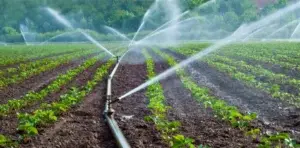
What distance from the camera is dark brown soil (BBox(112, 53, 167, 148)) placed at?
6395mm

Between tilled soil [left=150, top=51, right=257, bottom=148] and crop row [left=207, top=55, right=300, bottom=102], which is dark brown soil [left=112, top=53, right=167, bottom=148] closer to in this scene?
tilled soil [left=150, top=51, right=257, bottom=148]

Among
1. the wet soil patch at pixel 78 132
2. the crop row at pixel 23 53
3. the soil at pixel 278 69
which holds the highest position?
the wet soil patch at pixel 78 132

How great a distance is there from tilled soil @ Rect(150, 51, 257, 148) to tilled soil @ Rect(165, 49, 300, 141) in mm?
772

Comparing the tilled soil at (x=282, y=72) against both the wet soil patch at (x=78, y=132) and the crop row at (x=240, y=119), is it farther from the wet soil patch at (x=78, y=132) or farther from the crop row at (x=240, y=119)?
the wet soil patch at (x=78, y=132)

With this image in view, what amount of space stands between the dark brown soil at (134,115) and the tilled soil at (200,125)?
503 mm

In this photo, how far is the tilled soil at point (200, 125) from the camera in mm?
6259

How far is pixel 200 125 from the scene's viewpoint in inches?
299

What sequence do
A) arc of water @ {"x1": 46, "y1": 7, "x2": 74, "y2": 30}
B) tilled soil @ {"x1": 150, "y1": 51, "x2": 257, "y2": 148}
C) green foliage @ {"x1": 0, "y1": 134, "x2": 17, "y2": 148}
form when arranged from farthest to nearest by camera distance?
arc of water @ {"x1": 46, "y1": 7, "x2": 74, "y2": 30} → tilled soil @ {"x1": 150, "y1": 51, "x2": 257, "y2": 148} → green foliage @ {"x1": 0, "y1": 134, "x2": 17, "y2": 148}

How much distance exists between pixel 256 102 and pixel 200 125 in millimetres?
3094

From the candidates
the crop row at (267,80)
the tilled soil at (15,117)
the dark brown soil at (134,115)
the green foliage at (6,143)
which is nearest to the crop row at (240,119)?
the dark brown soil at (134,115)

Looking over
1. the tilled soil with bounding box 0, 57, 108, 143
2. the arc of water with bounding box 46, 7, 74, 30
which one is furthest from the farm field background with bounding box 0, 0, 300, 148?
the arc of water with bounding box 46, 7, 74, 30

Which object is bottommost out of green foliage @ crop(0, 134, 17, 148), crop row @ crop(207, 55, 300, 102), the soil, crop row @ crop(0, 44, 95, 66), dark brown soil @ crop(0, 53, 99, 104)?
crop row @ crop(0, 44, 95, 66)

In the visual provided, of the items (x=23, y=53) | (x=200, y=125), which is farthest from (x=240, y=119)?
(x=23, y=53)

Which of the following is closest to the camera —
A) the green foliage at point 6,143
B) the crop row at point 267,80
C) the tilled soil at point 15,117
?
the green foliage at point 6,143
